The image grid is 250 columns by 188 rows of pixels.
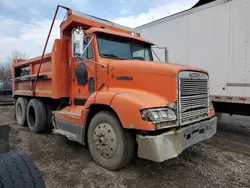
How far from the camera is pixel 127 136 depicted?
3.40m

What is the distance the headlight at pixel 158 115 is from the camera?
9.88ft

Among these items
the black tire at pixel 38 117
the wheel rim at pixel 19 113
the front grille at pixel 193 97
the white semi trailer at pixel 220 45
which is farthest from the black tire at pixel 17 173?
the wheel rim at pixel 19 113

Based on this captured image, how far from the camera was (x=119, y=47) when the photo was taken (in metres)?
4.53

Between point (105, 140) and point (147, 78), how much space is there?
1.21 metres

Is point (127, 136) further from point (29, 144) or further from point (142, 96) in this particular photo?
point (29, 144)

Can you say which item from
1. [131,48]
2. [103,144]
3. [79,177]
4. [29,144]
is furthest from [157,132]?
[29,144]

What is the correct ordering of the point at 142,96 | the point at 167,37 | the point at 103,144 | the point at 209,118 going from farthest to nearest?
the point at 167,37 < the point at 209,118 < the point at 103,144 < the point at 142,96

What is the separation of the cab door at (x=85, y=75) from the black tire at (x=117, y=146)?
912 mm

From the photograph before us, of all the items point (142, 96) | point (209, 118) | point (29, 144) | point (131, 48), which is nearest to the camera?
point (142, 96)

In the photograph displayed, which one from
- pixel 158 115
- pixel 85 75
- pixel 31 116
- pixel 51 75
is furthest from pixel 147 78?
→ pixel 31 116

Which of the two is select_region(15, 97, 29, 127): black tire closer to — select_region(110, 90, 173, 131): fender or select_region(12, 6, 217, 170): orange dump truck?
select_region(12, 6, 217, 170): orange dump truck

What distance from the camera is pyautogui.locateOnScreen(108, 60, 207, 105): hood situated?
3.30m

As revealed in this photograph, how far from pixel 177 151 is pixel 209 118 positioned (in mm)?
1329

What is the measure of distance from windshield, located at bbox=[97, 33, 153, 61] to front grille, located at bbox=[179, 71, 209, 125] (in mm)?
1442
